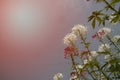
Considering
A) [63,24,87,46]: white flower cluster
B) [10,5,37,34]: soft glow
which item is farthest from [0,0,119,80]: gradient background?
[63,24,87,46]: white flower cluster

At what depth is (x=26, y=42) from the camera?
1779 mm

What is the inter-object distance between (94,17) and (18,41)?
45.0 inches

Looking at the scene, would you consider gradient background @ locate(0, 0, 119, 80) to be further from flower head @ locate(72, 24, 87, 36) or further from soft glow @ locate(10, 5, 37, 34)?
flower head @ locate(72, 24, 87, 36)

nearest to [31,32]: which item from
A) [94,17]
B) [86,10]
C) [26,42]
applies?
[26,42]

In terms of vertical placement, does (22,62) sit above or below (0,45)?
below

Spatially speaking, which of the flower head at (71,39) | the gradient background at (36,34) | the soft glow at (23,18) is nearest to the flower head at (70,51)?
the flower head at (71,39)

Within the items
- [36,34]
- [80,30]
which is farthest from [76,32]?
[36,34]

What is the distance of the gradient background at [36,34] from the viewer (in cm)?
163

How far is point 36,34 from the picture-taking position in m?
1.76

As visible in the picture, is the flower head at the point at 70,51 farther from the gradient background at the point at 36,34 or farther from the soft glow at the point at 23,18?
the soft glow at the point at 23,18

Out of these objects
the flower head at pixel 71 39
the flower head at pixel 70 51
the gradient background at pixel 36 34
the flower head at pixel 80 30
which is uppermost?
the gradient background at pixel 36 34

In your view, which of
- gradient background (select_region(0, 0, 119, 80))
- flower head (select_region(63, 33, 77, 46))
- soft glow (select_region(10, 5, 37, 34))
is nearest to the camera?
flower head (select_region(63, 33, 77, 46))

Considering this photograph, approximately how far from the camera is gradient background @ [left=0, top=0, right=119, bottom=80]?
163 cm

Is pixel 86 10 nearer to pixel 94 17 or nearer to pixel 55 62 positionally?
pixel 55 62
